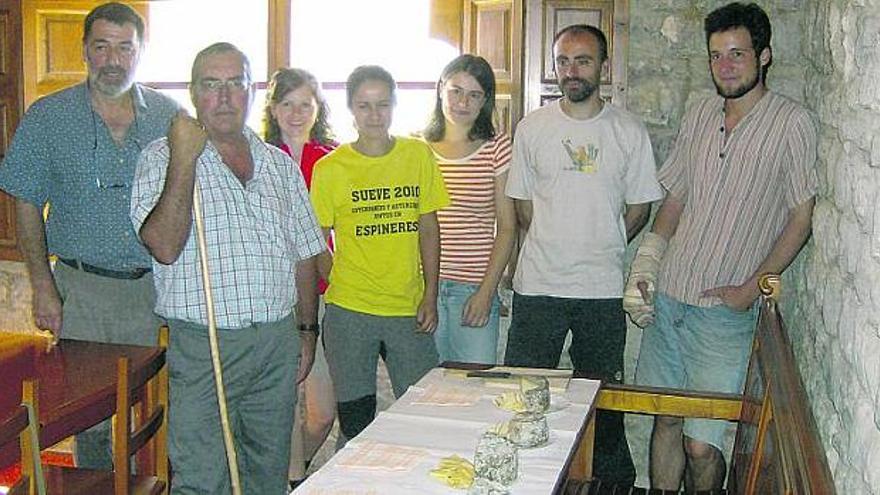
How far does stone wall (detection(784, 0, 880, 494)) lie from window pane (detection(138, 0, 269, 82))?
232cm

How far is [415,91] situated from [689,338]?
5.32 ft

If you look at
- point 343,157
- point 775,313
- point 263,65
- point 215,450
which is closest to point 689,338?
point 775,313

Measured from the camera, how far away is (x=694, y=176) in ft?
10.4

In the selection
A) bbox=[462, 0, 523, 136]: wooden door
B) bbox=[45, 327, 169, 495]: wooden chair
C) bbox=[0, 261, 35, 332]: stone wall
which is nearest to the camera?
bbox=[45, 327, 169, 495]: wooden chair

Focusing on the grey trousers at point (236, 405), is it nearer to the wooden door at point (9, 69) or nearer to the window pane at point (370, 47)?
the window pane at point (370, 47)

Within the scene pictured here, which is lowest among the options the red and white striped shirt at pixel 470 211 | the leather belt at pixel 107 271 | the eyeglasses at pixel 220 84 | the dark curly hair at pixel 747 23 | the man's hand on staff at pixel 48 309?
the man's hand on staff at pixel 48 309

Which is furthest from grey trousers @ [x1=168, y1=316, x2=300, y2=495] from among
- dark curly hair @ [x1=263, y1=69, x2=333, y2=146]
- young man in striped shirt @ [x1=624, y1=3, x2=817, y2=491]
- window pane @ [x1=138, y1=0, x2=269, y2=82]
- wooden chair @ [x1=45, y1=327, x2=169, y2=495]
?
window pane @ [x1=138, y1=0, x2=269, y2=82]

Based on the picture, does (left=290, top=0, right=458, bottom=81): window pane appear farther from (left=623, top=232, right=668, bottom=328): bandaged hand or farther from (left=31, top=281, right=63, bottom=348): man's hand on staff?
(left=31, top=281, right=63, bottom=348): man's hand on staff

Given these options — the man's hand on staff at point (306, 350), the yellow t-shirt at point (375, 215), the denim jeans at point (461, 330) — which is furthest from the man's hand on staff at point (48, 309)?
the denim jeans at point (461, 330)

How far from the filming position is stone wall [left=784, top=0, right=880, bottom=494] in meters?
1.73

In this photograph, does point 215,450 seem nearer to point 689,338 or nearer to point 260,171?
point 260,171

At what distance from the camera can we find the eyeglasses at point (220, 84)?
2.71 meters

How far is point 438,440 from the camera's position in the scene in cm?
210

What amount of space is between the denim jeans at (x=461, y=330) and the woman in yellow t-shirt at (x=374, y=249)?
0.13 meters
